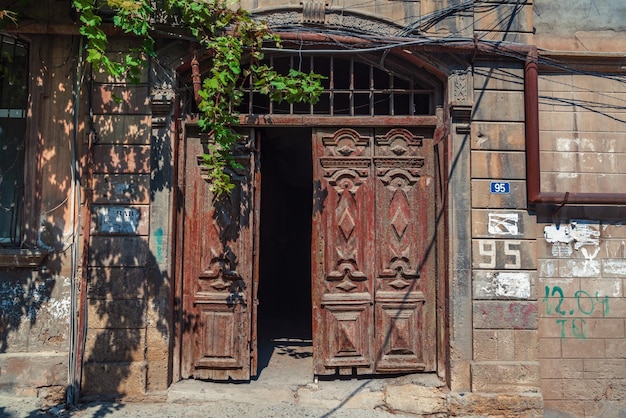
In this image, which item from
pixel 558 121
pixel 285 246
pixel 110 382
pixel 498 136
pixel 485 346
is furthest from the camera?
pixel 285 246

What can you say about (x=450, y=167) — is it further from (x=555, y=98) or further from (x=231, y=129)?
(x=231, y=129)

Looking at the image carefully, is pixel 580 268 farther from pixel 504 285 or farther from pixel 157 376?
pixel 157 376

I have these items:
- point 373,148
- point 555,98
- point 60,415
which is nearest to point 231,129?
point 373,148

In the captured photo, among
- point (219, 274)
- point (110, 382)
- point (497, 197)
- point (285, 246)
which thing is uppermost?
point (497, 197)

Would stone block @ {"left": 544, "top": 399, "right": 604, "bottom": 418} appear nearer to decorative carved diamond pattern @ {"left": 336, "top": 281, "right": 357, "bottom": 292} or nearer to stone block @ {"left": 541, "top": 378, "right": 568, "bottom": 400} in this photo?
stone block @ {"left": 541, "top": 378, "right": 568, "bottom": 400}

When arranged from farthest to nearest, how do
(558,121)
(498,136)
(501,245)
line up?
(558,121), (498,136), (501,245)

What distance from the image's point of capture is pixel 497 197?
5.04 metres

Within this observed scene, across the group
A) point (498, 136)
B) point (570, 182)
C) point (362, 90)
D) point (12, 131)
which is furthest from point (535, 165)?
point (12, 131)

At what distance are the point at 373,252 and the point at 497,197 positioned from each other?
1455mm

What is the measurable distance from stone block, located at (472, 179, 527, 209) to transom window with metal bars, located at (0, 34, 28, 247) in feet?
16.0

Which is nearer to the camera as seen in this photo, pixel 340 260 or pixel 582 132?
pixel 340 260

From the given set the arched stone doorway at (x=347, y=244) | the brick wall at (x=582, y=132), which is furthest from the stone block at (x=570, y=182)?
the arched stone doorway at (x=347, y=244)

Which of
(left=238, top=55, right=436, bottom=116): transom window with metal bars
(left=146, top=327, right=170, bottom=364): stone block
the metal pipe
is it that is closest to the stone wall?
the metal pipe

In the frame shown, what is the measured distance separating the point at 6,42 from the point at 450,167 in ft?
16.6
